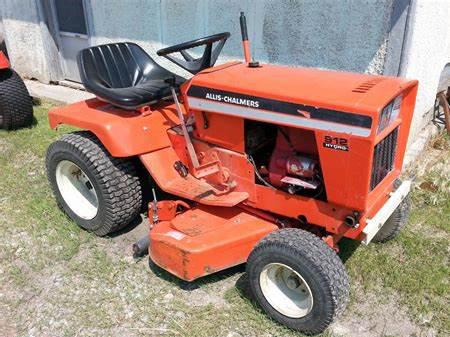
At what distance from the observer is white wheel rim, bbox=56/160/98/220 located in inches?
127

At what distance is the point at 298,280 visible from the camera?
2.39 meters

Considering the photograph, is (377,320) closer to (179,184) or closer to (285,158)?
(285,158)

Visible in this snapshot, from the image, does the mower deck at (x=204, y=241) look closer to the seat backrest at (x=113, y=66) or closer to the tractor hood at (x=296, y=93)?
the tractor hood at (x=296, y=93)

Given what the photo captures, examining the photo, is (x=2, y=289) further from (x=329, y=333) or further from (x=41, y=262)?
(x=329, y=333)

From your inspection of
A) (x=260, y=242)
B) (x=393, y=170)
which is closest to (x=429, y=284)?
(x=393, y=170)

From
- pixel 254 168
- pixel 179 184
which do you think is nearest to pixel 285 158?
pixel 254 168

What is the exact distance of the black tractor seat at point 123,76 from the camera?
117 inches

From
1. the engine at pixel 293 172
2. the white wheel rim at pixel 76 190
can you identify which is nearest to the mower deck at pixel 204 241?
the engine at pixel 293 172

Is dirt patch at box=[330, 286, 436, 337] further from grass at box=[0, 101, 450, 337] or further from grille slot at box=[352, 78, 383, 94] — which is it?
grille slot at box=[352, 78, 383, 94]

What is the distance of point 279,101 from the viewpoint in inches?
88.5

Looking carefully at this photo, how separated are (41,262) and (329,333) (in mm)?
1756

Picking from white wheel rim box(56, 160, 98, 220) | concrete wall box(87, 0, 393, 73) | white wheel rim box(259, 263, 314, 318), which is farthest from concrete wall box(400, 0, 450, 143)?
white wheel rim box(56, 160, 98, 220)

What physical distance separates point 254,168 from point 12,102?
3183mm

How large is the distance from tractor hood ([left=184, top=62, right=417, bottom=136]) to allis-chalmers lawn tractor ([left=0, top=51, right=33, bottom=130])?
281 cm
